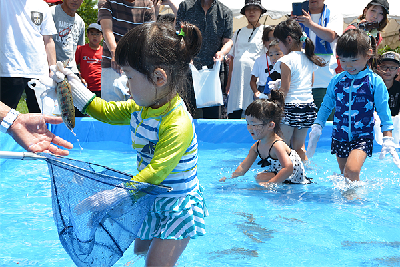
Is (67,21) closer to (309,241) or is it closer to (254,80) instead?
(254,80)

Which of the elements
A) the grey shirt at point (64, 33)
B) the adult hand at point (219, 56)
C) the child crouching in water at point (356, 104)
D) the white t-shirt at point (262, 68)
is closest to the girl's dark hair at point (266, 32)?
the white t-shirt at point (262, 68)

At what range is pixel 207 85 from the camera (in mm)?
6422

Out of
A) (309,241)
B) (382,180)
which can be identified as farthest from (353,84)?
(309,241)

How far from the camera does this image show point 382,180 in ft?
16.1

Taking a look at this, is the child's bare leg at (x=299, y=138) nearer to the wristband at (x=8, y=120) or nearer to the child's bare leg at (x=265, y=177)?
the child's bare leg at (x=265, y=177)

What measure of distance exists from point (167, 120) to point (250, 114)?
7.54 ft

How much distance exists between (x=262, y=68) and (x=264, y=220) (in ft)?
11.8

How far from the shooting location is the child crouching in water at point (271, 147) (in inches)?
167

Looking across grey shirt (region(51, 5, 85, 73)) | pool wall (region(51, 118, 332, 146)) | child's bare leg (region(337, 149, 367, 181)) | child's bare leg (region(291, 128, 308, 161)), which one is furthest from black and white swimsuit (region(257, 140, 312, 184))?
grey shirt (region(51, 5, 85, 73))

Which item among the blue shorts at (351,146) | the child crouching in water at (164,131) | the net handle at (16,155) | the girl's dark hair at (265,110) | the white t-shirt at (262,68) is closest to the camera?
the net handle at (16,155)

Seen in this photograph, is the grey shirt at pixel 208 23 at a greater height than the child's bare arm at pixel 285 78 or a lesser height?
greater

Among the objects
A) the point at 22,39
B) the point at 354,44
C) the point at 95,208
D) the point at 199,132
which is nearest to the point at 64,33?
the point at 22,39

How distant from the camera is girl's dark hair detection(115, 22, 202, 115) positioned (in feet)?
6.63

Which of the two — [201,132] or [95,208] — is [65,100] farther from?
[201,132]
